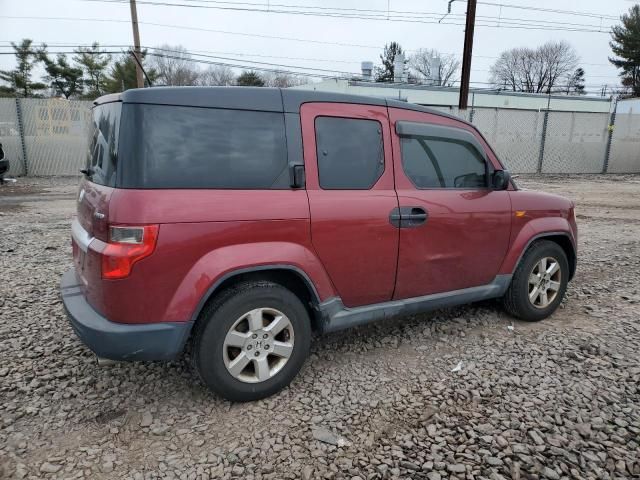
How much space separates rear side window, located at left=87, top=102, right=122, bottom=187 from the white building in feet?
89.0

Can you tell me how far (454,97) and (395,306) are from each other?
3388 centimetres

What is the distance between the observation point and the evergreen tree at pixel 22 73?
3375 centimetres

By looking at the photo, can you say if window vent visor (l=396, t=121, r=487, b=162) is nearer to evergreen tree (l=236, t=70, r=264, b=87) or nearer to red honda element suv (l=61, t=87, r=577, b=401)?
red honda element suv (l=61, t=87, r=577, b=401)

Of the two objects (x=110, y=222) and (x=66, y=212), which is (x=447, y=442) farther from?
(x=66, y=212)

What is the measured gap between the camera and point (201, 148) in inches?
103

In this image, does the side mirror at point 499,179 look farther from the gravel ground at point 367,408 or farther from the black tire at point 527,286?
the gravel ground at point 367,408

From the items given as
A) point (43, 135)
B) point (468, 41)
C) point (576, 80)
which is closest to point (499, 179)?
point (468, 41)

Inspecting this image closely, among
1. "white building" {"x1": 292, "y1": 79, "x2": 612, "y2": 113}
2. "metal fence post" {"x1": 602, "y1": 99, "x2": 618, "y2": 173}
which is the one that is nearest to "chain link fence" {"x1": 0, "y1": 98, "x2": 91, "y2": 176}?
"white building" {"x1": 292, "y1": 79, "x2": 612, "y2": 113}

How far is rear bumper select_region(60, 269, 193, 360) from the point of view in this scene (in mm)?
2463

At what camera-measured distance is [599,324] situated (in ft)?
13.4

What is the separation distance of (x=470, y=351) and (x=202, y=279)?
7.26 feet

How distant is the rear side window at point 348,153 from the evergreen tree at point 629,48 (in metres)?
59.1

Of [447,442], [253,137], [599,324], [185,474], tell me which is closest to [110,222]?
[253,137]

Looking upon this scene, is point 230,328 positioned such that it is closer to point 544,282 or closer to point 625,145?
point 544,282
